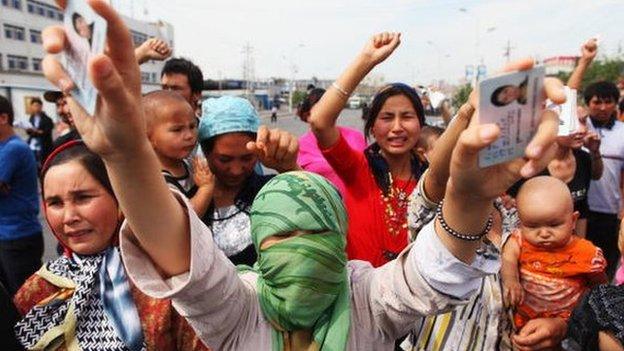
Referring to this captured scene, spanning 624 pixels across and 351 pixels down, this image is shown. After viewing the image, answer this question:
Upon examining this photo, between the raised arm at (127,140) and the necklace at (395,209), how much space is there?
1.19 meters

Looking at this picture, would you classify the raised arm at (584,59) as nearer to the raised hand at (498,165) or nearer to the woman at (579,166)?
the woman at (579,166)

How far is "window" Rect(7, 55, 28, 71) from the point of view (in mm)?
39162

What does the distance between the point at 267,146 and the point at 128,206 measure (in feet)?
2.20

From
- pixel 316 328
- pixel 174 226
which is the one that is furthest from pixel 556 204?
pixel 174 226

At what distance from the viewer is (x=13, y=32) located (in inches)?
1566

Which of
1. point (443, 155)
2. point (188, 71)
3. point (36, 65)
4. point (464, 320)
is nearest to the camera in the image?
point (443, 155)

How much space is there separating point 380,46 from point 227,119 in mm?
705

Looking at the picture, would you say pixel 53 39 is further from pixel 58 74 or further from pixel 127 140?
pixel 127 140

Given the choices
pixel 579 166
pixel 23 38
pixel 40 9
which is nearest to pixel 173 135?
pixel 579 166

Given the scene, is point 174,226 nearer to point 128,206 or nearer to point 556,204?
point 128,206

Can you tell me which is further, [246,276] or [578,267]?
[578,267]

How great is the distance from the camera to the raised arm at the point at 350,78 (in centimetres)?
195

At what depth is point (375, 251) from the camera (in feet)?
7.09

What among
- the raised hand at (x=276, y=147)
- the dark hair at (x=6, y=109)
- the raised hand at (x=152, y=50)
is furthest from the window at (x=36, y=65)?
the raised hand at (x=276, y=147)
